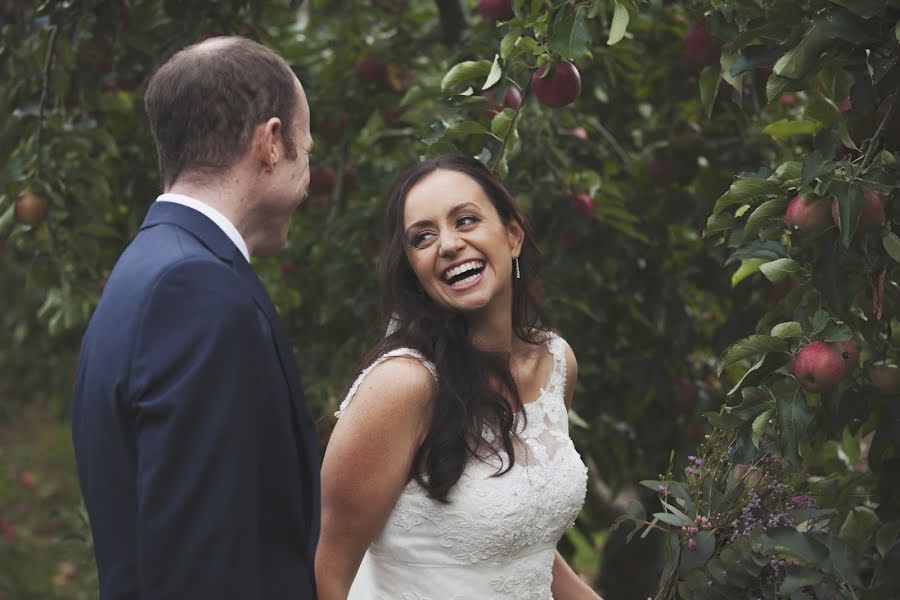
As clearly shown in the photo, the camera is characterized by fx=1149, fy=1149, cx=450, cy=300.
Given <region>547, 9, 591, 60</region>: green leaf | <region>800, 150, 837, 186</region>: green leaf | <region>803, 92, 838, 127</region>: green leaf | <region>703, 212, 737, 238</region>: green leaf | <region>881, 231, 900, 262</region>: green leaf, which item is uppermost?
<region>547, 9, 591, 60</region>: green leaf

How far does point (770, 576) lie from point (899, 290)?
1.98 feet

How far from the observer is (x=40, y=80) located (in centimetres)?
279

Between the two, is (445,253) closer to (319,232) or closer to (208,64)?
(208,64)

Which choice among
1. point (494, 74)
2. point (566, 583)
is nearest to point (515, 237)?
point (494, 74)

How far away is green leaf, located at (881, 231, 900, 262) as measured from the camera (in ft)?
5.47

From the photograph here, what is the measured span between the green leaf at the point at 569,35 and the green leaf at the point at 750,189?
1.11 ft

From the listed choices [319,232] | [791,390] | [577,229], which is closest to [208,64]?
[791,390]

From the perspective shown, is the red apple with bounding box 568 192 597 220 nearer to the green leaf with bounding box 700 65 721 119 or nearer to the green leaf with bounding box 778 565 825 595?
the green leaf with bounding box 700 65 721 119

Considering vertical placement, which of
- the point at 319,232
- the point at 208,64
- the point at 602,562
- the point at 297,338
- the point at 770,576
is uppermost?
the point at 208,64

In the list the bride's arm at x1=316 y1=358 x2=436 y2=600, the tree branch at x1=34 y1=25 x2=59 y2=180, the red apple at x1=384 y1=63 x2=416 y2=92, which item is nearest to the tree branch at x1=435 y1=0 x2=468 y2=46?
the red apple at x1=384 y1=63 x2=416 y2=92

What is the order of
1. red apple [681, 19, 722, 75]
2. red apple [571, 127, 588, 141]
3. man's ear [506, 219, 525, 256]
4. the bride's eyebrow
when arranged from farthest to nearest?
red apple [571, 127, 588, 141] < red apple [681, 19, 722, 75] < man's ear [506, 219, 525, 256] < the bride's eyebrow

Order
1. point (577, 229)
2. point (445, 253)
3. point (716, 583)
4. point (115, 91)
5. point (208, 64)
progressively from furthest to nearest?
1. point (115, 91)
2. point (577, 229)
3. point (445, 253)
4. point (716, 583)
5. point (208, 64)

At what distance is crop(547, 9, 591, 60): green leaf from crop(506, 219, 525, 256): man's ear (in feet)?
1.03

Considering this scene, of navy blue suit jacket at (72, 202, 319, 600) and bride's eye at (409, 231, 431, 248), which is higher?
navy blue suit jacket at (72, 202, 319, 600)
